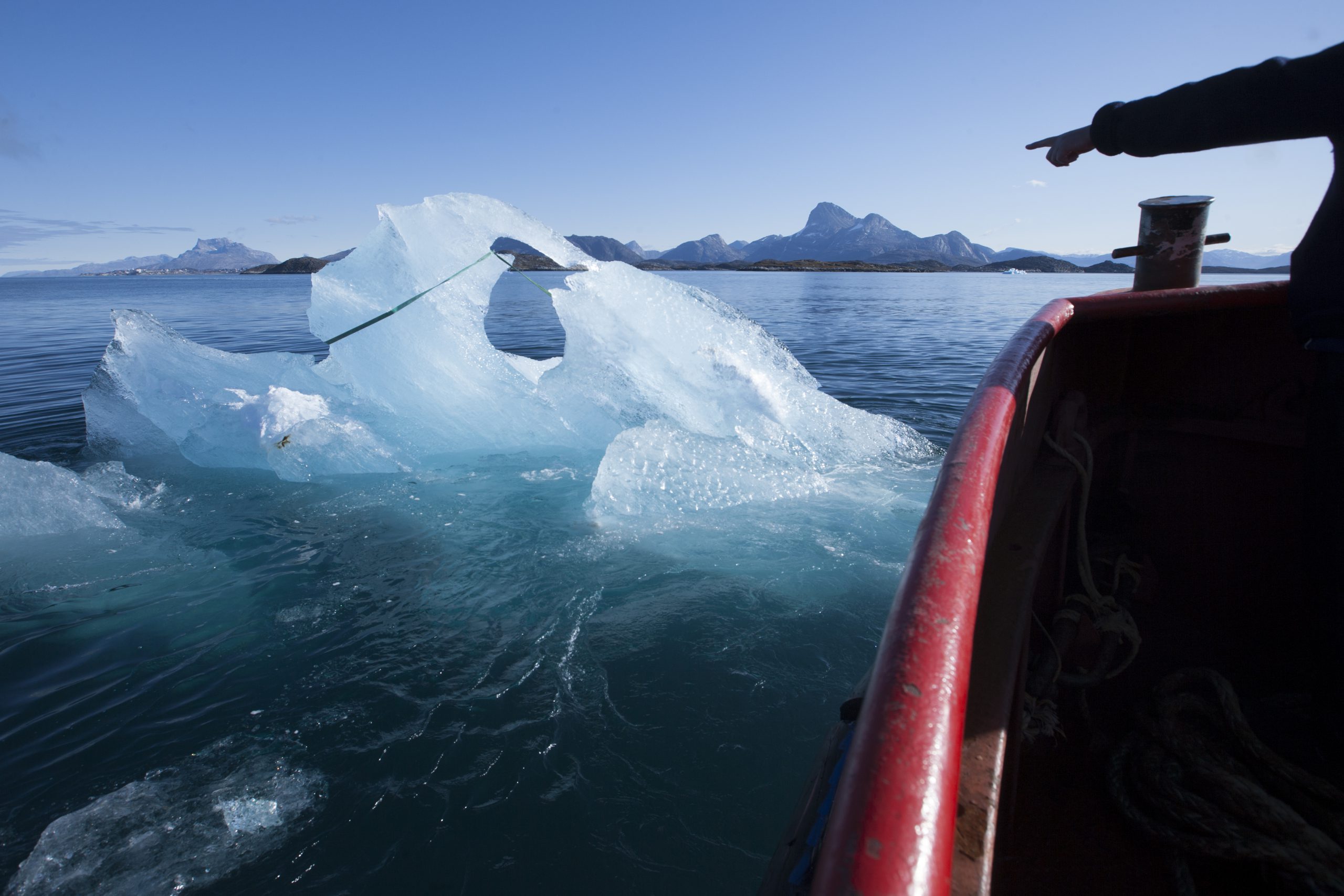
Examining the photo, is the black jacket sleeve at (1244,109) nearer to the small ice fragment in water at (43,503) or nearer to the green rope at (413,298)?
the green rope at (413,298)

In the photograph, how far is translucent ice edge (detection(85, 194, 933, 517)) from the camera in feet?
18.3

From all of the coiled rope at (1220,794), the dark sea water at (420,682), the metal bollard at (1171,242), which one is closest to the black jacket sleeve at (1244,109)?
the metal bollard at (1171,242)

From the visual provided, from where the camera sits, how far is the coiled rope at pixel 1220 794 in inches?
60.0

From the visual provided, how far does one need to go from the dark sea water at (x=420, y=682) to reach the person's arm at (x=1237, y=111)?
2349mm

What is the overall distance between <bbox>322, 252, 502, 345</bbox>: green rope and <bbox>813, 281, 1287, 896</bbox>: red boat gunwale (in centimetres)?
522

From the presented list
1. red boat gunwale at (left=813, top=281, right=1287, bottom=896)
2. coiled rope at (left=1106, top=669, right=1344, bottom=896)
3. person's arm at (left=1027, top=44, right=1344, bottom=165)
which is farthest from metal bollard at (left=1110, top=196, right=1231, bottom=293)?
red boat gunwale at (left=813, top=281, right=1287, bottom=896)

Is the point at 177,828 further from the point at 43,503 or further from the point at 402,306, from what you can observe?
the point at 402,306

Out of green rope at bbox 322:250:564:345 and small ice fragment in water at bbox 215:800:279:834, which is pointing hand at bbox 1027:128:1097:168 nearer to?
small ice fragment in water at bbox 215:800:279:834

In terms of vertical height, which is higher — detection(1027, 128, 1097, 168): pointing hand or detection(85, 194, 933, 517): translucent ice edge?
detection(1027, 128, 1097, 168): pointing hand

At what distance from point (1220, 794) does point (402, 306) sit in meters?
5.68

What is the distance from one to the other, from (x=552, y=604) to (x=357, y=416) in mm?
3797

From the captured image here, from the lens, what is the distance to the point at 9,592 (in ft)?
12.7

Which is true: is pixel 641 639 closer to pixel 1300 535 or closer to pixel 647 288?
pixel 1300 535

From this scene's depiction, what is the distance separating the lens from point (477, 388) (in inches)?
251
